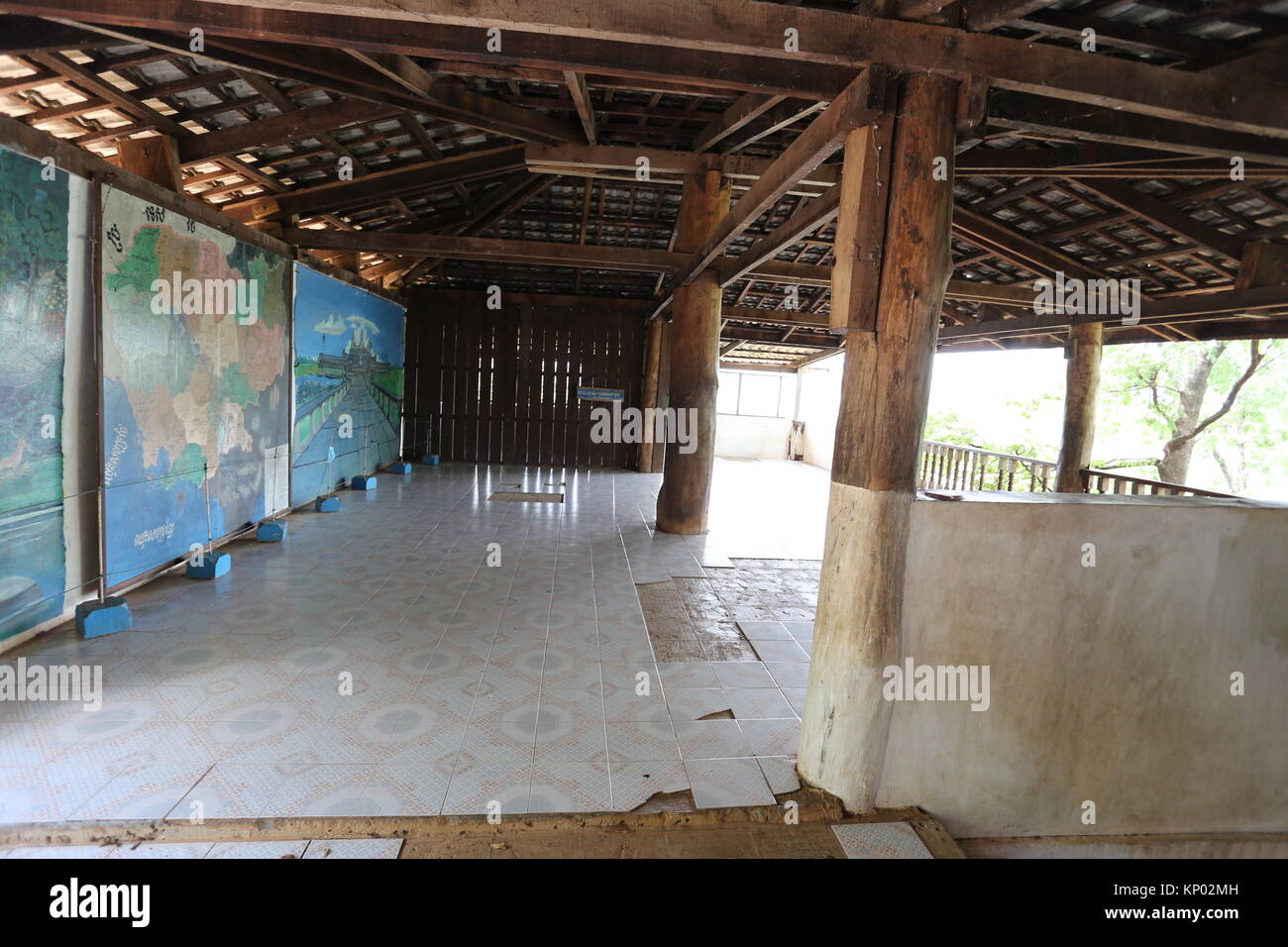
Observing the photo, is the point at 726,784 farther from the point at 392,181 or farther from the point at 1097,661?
the point at 392,181

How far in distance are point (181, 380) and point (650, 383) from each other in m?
9.87

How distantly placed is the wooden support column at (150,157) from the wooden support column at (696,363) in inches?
198

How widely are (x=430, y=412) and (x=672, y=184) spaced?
783 cm

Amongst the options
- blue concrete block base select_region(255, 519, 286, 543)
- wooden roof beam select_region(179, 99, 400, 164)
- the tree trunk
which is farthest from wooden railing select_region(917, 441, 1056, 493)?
blue concrete block base select_region(255, 519, 286, 543)

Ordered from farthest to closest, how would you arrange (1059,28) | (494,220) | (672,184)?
(494,220) < (672,184) < (1059,28)

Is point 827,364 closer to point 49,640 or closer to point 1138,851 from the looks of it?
point 1138,851

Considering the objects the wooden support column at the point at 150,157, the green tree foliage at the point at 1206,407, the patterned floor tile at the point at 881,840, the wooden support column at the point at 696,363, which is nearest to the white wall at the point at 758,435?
the green tree foliage at the point at 1206,407

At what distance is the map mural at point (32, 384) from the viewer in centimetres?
396

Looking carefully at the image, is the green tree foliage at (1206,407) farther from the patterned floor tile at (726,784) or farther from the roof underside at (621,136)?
the patterned floor tile at (726,784)

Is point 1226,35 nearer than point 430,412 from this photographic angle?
Yes

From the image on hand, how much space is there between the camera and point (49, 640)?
14.0 feet

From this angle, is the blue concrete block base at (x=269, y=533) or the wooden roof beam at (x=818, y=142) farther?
the blue concrete block base at (x=269, y=533)
